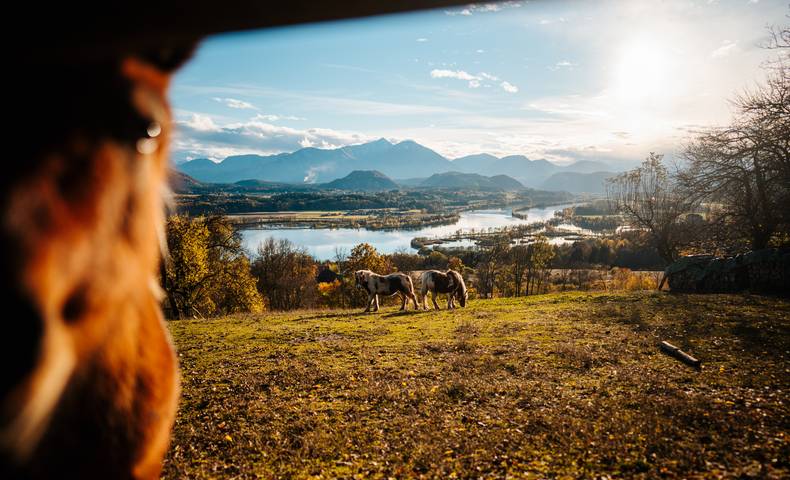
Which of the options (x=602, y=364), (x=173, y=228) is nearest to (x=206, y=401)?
(x=602, y=364)

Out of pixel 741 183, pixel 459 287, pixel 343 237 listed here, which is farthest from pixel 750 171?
pixel 343 237

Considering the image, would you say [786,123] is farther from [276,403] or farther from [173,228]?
[173,228]

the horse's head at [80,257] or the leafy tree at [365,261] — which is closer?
the horse's head at [80,257]

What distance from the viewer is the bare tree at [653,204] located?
2894cm

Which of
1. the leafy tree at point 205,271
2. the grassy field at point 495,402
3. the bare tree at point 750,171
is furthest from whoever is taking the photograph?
the leafy tree at point 205,271

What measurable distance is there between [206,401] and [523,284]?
60.5 metres

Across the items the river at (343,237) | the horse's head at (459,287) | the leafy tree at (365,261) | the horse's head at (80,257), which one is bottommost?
the river at (343,237)

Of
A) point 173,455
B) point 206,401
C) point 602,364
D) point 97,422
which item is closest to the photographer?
point 97,422

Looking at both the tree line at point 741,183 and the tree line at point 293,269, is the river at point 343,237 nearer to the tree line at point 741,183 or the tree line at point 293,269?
the tree line at point 293,269

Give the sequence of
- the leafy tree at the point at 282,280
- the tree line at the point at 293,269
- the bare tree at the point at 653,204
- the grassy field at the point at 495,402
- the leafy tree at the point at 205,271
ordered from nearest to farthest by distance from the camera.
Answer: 1. the grassy field at the point at 495,402
2. the leafy tree at the point at 205,271
3. the tree line at the point at 293,269
4. the bare tree at the point at 653,204
5. the leafy tree at the point at 282,280

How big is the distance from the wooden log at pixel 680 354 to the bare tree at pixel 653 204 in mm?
20419

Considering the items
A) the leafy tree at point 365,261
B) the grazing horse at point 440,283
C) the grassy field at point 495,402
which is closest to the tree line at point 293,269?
the leafy tree at point 365,261

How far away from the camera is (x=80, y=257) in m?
1.01

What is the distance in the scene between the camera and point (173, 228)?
27.8 metres
